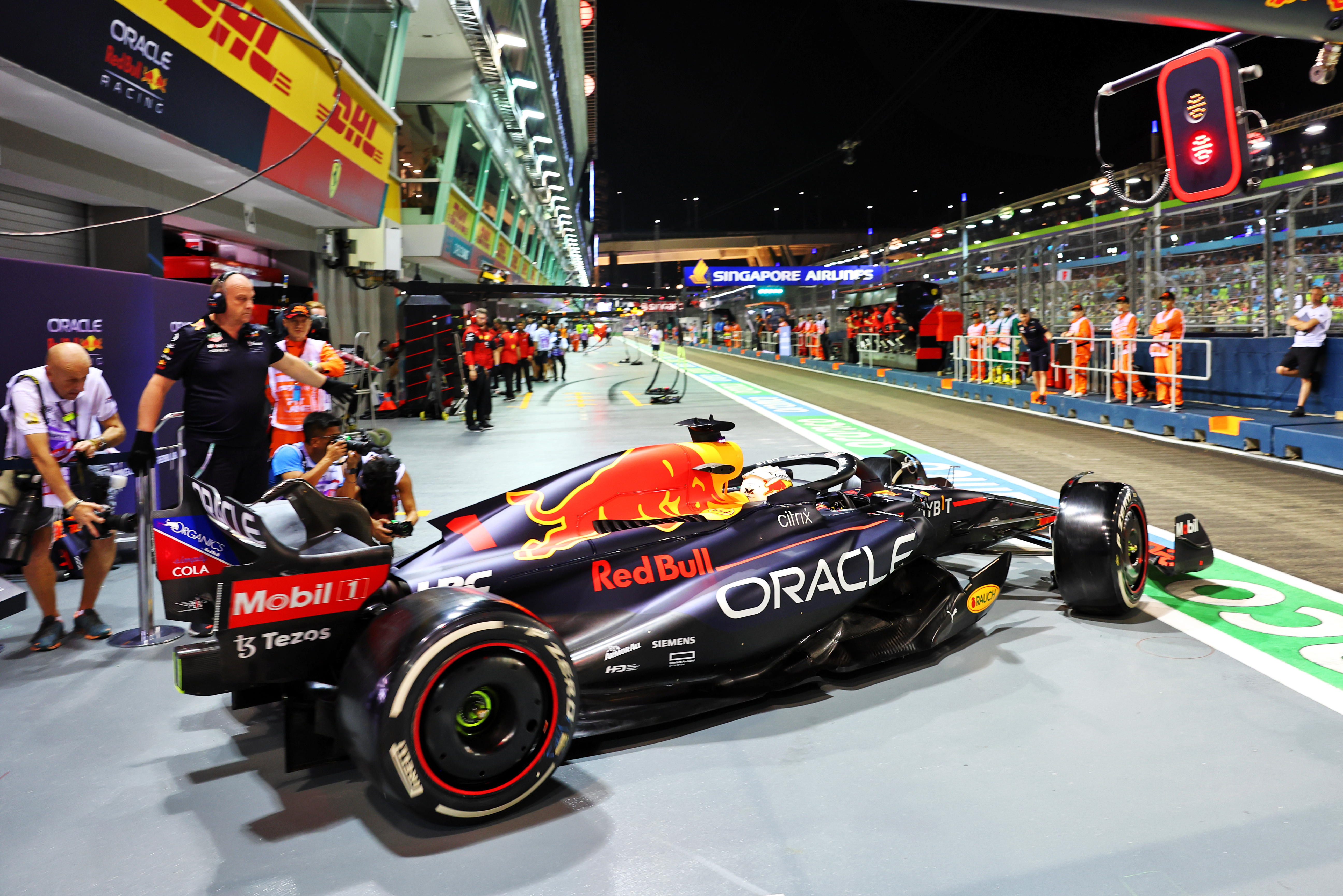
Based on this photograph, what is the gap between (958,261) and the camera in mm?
25438

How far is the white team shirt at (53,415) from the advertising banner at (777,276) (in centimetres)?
4509

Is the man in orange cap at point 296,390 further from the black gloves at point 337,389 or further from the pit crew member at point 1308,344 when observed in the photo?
the pit crew member at point 1308,344

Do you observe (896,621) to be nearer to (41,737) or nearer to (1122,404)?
(41,737)

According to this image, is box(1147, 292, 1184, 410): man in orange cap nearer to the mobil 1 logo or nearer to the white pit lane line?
the white pit lane line

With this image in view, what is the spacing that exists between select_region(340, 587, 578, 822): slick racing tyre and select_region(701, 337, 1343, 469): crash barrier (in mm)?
10209

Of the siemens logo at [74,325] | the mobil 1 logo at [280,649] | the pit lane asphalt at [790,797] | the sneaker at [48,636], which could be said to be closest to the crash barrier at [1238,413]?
the pit lane asphalt at [790,797]

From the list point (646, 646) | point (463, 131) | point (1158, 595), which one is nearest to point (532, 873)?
point (646, 646)

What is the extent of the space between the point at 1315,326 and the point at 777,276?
42307mm

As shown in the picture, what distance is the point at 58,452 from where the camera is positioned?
5.40m

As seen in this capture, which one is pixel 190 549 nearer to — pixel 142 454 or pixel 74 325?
pixel 142 454

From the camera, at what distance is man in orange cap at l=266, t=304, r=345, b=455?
6.67 metres

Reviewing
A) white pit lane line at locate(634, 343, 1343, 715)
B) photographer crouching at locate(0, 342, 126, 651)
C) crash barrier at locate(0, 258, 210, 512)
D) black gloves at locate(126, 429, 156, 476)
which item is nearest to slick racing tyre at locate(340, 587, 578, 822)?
black gloves at locate(126, 429, 156, 476)

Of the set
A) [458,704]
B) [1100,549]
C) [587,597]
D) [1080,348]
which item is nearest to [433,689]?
[458,704]

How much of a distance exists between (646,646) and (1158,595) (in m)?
3.61
